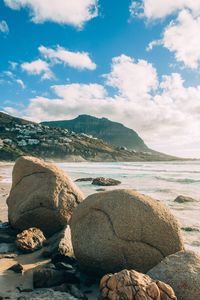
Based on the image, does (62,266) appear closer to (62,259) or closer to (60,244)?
(62,259)

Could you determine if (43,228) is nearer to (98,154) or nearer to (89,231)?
(89,231)

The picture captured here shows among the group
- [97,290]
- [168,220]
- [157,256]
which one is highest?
[168,220]

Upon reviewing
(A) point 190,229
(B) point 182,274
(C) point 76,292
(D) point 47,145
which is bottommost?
(C) point 76,292

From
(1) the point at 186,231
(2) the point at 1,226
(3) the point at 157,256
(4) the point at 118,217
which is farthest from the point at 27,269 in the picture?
(1) the point at 186,231

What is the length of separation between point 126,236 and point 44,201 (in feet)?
11.9

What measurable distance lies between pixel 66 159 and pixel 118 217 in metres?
140

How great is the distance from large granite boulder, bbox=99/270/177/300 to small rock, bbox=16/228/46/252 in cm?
366

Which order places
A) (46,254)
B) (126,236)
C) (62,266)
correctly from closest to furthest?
(126,236)
(62,266)
(46,254)

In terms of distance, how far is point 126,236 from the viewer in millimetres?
7219

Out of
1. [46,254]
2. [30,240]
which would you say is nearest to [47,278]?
[46,254]

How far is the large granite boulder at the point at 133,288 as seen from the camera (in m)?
5.34

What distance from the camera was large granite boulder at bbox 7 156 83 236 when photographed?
10211 millimetres

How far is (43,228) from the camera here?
10320 mm

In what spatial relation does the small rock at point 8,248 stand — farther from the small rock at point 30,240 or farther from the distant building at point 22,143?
the distant building at point 22,143
